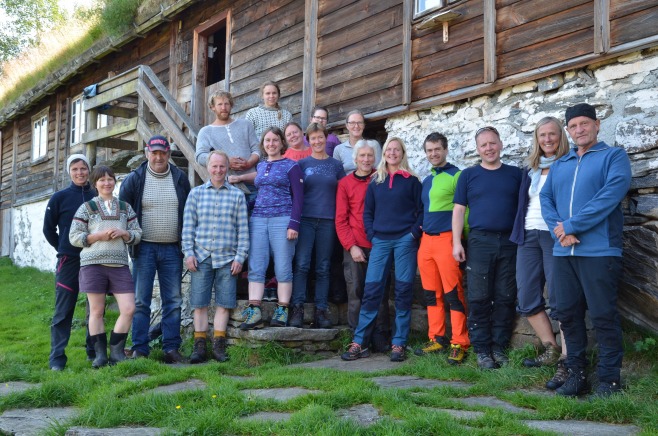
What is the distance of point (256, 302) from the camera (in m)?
5.21

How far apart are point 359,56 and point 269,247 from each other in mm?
2824

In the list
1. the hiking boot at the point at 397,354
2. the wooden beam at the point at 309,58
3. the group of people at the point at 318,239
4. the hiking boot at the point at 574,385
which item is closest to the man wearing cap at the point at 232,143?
the group of people at the point at 318,239

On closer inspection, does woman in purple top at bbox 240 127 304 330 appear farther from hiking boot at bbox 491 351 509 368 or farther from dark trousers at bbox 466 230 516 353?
hiking boot at bbox 491 351 509 368

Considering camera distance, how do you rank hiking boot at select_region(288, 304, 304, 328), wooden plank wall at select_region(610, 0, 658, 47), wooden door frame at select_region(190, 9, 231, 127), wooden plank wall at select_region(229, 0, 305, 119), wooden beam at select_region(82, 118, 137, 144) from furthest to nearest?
wooden door frame at select_region(190, 9, 231, 127) → wooden plank wall at select_region(229, 0, 305, 119) → wooden beam at select_region(82, 118, 137, 144) → hiking boot at select_region(288, 304, 304, 328) → wooden plank wall at select_region(610, 0, 658, 47)

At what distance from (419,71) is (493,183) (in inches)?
85.2

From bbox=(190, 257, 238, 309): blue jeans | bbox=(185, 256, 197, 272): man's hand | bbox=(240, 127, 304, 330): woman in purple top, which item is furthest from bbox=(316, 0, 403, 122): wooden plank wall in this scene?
bbox=(185, 256, 197, 272): man's hand

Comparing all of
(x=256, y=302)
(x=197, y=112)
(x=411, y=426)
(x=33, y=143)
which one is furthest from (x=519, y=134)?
(x=33, y=143)

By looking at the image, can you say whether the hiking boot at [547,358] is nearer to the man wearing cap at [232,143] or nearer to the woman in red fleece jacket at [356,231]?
the woman in red fleece jacket at [356,231]

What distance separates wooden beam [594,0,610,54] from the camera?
4660 mm

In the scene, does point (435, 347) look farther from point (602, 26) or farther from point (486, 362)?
point (602, 26)

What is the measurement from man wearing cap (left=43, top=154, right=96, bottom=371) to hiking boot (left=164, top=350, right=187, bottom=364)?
77 centimetres

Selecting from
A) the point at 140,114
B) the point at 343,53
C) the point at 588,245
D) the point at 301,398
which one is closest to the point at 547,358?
the point at 588,245

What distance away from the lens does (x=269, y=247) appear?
17.5 ft

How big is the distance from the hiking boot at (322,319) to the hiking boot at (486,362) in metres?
1.44
